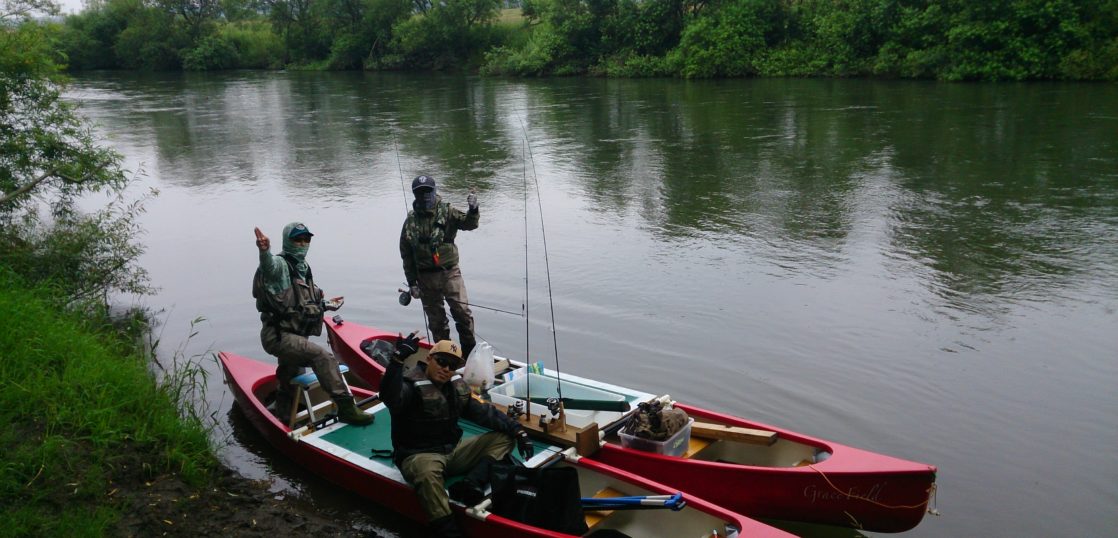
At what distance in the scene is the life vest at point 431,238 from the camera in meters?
8.49

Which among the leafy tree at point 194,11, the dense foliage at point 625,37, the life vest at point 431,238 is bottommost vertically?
the life vest at point 431,238

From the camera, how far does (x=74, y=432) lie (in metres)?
6.26

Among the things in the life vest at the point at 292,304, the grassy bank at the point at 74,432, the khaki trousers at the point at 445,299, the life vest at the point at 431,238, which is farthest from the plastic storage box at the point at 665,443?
the grassy bank at the point at 74,432

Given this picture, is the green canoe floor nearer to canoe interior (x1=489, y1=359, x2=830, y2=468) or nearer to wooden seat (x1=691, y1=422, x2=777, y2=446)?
canoe interior (x1=489, y1=359, x2=830, y2=468)

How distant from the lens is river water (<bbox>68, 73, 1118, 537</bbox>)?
7770 millimetres

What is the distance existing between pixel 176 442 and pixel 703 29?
1454 inches

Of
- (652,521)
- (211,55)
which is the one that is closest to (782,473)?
(652,521)

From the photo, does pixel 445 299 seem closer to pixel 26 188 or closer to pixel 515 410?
pixel 515 410

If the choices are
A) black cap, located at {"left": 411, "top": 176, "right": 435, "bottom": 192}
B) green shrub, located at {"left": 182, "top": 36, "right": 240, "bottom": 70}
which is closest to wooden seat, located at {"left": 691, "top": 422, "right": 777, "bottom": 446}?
black cap, located at {"left": 411, "top": 176, "right": 435, "bottom": 192}

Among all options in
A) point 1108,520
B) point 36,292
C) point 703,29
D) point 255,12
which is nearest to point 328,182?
point 36,292

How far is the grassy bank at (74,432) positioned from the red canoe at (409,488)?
0.74 m

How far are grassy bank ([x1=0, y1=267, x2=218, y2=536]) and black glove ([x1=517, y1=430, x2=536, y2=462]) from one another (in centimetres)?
238

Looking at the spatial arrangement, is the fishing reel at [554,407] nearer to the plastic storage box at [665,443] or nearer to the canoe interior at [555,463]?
the canoe interior at [555,463]

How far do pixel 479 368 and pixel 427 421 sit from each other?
0.71 m
